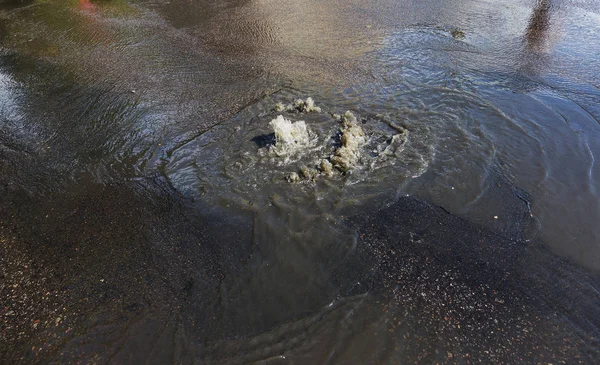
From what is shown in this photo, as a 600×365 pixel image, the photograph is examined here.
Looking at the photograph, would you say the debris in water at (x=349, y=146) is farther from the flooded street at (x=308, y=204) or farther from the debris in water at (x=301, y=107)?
the debris in water at (x=301, y=107)

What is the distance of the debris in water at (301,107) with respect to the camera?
582 centimetres

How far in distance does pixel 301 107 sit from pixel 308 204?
7.27 ft

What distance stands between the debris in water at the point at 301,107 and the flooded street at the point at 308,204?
3 cm

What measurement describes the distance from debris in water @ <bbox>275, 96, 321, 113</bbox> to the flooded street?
0.03 metres

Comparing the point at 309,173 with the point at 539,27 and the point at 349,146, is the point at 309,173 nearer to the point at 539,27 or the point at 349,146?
the point at 349,146

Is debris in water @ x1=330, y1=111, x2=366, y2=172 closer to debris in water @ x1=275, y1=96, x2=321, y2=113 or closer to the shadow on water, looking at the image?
debris in water @ x1=275, y1=96, x2=321, y2=113

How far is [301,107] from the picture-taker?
587cm

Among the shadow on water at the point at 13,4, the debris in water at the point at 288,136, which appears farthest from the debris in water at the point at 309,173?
the shadow on water at the point at 13,4

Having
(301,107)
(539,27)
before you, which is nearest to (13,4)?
(301,107)

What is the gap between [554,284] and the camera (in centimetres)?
330

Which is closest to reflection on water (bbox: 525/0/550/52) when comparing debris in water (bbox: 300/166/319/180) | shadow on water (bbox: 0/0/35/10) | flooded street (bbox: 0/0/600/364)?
flooded street (bbox: 0/0/600/364)

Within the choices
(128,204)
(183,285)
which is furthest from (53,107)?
(183,285)

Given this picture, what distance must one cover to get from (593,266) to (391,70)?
462 centimetres

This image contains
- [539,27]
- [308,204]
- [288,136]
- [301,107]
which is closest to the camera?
[308,204]
